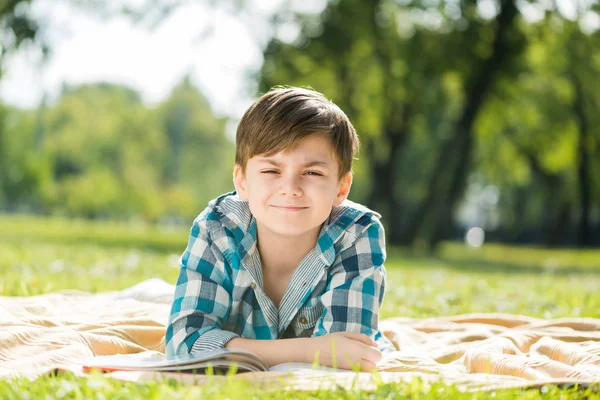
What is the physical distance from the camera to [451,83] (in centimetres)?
2561

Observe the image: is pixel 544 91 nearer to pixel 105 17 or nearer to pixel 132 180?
pixel 105 17

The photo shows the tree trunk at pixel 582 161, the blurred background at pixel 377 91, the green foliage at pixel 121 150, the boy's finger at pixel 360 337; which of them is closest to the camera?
the boy's finger at pixel 360 337

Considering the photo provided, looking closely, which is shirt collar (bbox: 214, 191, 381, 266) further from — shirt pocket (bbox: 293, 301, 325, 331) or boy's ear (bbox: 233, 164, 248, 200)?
shirt pocket (bbox: 293, 301, 325, 331)

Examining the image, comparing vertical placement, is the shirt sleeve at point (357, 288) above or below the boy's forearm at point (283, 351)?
above

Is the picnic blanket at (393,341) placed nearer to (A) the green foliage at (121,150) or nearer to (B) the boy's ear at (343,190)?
(B) the boy's ear at (343,190)

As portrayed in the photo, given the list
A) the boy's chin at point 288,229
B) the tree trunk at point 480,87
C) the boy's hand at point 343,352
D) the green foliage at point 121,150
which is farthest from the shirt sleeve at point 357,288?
the green foliage at point 121,150

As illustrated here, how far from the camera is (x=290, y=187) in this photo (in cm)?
291

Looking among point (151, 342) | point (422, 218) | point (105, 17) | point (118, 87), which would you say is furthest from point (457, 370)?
point (118, 87)

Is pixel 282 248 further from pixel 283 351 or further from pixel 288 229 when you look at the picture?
pixel 283 351

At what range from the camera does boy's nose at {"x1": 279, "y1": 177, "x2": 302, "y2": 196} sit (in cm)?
291

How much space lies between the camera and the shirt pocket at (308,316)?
10.5 ft

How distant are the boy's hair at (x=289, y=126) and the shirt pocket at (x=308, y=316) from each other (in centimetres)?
64

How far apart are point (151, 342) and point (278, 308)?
965 mm

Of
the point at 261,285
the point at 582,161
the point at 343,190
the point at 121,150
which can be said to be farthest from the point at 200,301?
the point at 121,150
